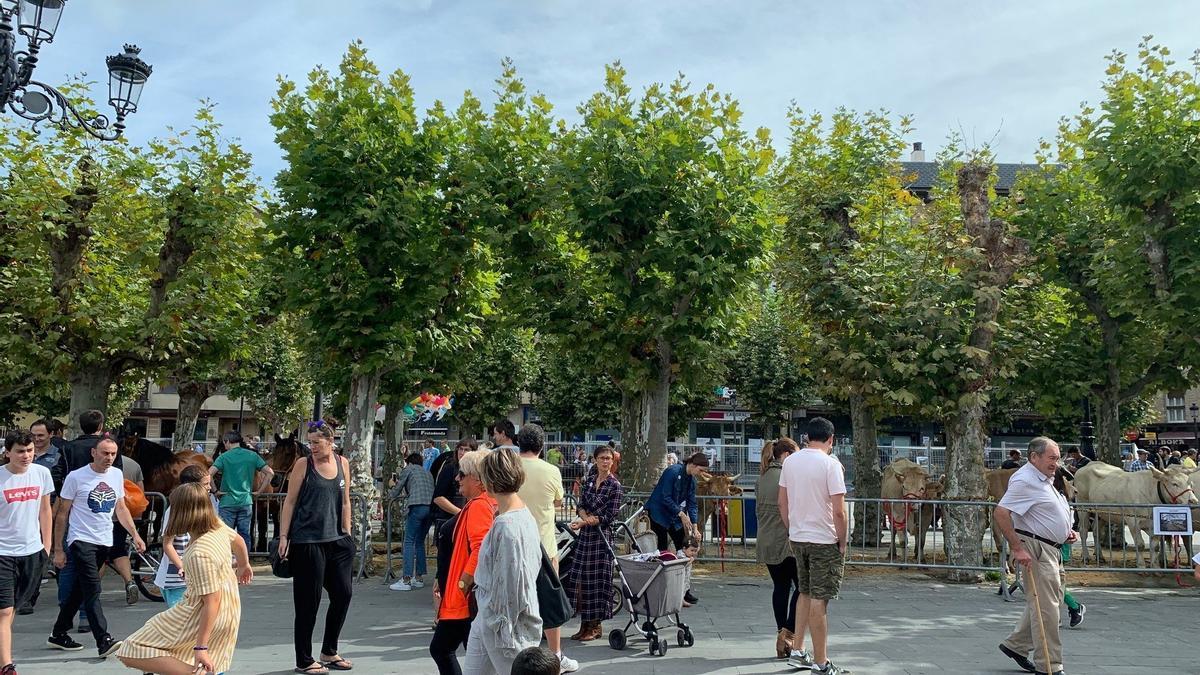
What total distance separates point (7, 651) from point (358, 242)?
660 centimetres

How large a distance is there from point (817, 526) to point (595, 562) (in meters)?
2.13

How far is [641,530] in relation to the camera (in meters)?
11.1

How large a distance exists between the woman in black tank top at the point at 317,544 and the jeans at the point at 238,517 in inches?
192

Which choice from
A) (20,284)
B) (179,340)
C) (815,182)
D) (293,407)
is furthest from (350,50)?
(293,407)

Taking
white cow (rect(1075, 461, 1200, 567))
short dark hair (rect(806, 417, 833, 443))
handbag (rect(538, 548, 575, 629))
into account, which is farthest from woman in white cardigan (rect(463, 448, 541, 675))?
white cow (rect(1075, 461, 1200, 567))

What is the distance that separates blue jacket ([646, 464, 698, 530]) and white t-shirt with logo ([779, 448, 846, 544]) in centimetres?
297

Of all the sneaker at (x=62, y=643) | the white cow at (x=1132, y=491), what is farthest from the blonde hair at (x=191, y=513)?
the white cow at (x=1132, y=491)

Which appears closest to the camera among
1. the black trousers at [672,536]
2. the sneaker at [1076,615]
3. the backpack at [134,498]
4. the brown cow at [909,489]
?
the sneaker at [1076,615]

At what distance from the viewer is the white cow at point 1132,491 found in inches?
512

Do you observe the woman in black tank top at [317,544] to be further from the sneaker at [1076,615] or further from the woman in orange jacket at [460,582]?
the sneaker at [1076,615]

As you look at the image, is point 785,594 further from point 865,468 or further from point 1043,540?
point 865,468

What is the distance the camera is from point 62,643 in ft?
24.9

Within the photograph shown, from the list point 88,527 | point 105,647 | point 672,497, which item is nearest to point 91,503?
point 88,527

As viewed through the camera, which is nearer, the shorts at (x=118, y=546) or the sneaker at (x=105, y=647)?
the sneaker at (x=105, y=647)
